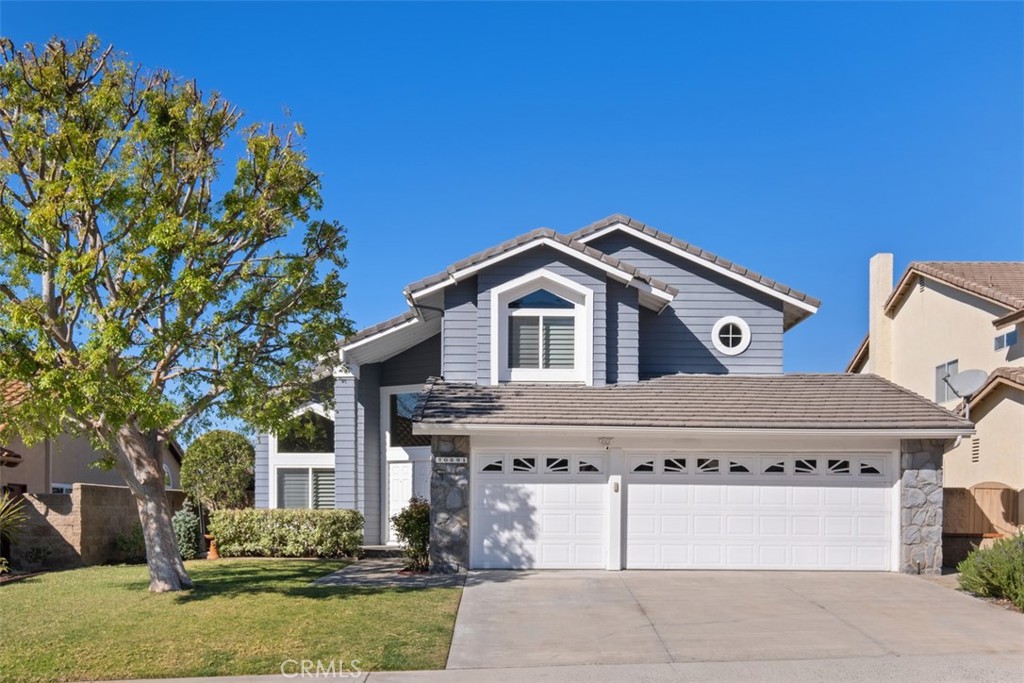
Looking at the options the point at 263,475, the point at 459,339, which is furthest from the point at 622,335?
the point at 263,475

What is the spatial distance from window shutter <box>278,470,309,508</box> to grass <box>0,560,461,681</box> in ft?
16.8

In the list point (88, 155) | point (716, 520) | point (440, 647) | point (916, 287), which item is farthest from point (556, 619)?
point (916, 287)

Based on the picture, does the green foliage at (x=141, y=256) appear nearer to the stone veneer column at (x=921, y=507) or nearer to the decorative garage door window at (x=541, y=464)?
the decorative garage door window at (x=541, y=464)

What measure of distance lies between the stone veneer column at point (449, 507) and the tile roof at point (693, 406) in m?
0.63

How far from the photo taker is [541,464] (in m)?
15.0

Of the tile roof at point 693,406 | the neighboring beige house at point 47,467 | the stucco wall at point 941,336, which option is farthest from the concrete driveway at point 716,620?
the stucco wall at point 941,336

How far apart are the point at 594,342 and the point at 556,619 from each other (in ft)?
20.7

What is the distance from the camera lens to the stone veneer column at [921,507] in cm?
1459

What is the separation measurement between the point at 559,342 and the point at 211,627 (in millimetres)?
8166

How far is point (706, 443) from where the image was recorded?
14938 mm

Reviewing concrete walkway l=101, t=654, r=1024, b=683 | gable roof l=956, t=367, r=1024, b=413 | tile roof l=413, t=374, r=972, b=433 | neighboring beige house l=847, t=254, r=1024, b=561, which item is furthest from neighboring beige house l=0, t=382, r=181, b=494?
gable roof l=956, t=367, r=1024, b=413

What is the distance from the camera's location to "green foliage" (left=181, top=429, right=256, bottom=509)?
18.2 meters

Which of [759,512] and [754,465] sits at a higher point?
[754,465]

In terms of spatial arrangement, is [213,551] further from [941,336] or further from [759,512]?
[941,336]
